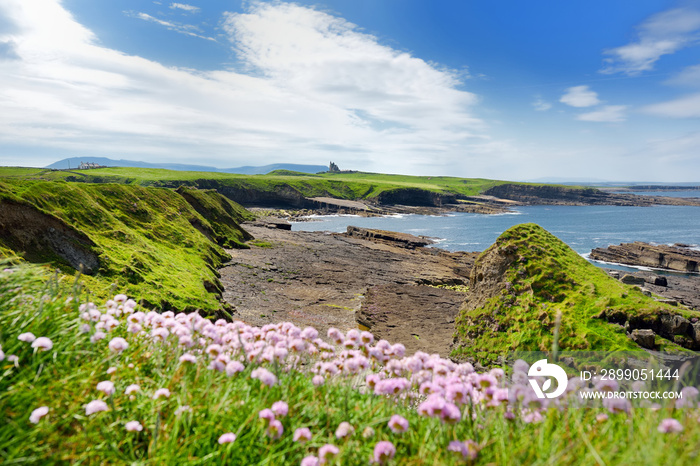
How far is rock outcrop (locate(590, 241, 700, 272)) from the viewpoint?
53.8 m

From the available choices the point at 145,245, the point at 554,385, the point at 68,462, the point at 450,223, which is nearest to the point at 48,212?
the point at 145,245

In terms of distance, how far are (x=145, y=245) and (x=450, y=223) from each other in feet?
349

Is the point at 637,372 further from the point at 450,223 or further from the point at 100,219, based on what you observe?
the point at 450,223

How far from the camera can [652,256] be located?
5841 cm

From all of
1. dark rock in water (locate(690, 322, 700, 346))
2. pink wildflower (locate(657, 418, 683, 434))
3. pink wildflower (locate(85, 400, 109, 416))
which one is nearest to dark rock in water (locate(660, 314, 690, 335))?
dark rock in water (locate(690, 322, 700, 346))

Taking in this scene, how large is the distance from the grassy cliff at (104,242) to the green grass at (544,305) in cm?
1270

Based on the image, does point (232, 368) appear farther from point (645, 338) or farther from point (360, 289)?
point (360, 289)

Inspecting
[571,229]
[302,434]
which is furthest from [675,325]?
[571,229]

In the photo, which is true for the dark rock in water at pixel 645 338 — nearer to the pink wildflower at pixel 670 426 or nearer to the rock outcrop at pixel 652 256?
the pink wildflower at pixel 670 426

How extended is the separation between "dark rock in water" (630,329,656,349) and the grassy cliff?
15080mm

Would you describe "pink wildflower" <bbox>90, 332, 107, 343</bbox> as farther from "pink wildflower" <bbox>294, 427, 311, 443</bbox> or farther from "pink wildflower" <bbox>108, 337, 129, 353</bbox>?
A: "pink wildflower" <bbox>294, 427, 311, 443</bbox>

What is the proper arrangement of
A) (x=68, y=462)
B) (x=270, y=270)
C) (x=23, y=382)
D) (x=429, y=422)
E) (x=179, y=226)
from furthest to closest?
(x=270, y=270), (x=179, y=226), (x=429, y=422), (x=23, y=382), (x=68, y=462)

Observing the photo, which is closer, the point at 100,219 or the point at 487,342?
the point at 487,342

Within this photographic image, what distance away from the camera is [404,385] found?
3.75 meters
